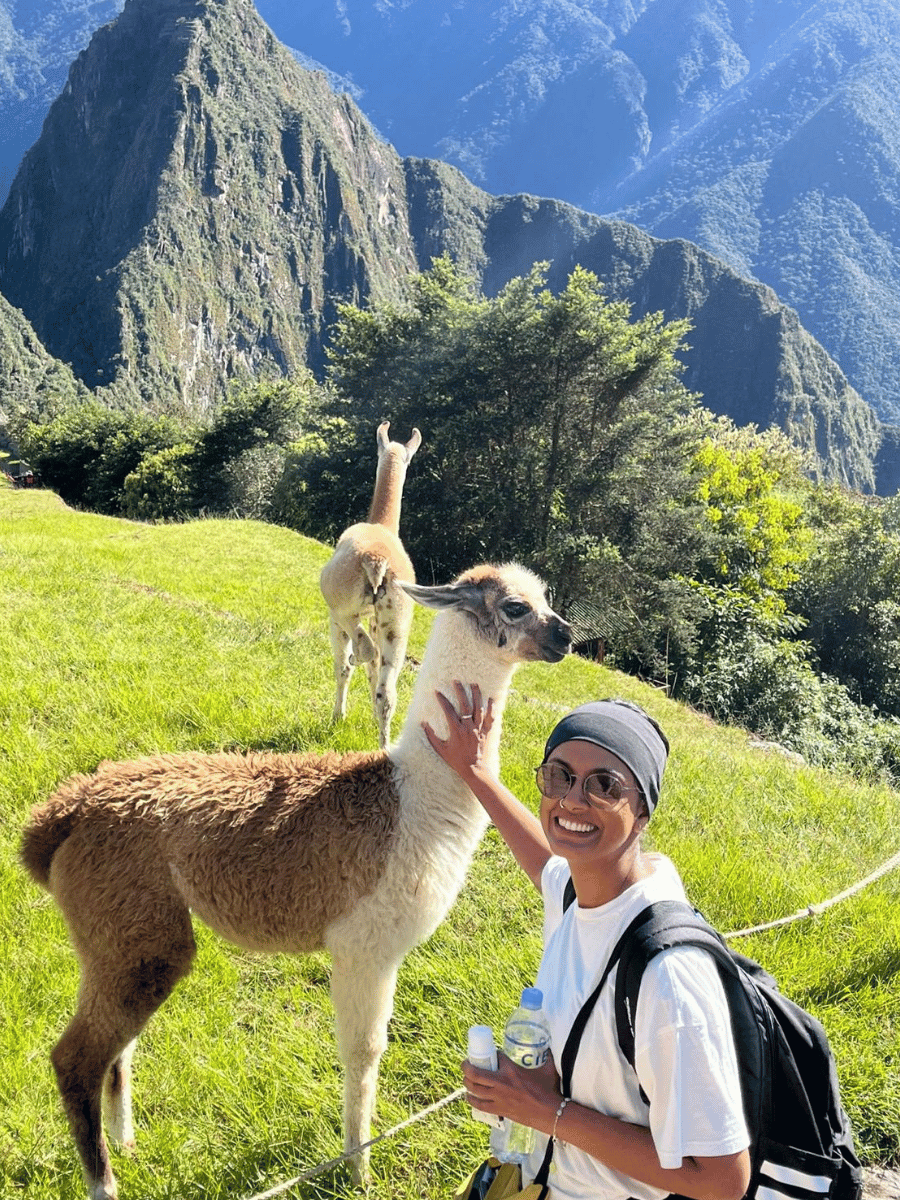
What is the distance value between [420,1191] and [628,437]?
69.7ft

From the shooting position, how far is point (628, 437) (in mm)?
21703

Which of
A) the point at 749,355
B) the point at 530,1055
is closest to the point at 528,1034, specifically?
the point at 530,1055

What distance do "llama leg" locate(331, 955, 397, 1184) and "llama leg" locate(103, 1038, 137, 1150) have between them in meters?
0.74

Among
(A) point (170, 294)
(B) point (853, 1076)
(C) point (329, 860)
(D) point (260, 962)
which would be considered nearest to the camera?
(C) point (329, 860)

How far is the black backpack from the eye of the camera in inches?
50.3

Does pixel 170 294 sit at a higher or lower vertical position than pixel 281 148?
lower

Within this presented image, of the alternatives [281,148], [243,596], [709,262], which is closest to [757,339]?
[709,262]

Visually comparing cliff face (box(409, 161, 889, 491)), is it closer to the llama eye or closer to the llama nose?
the llama nose

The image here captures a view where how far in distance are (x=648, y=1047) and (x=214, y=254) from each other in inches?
7672

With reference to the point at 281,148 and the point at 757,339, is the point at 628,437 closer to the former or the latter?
the point at 757,339

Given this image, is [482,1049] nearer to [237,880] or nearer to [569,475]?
[237,880]

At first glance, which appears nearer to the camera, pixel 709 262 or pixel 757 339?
pixel 757 339

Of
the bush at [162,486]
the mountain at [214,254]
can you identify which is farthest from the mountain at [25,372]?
the bush at [162,486]

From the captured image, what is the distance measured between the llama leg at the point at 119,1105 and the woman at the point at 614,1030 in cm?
156
